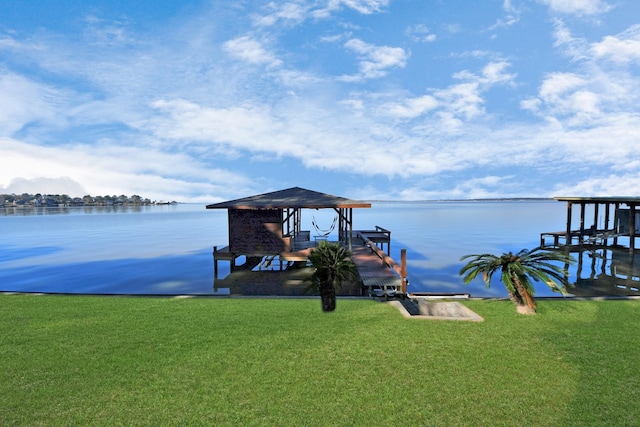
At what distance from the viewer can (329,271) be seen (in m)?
8.21

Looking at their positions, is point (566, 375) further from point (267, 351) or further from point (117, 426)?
point (117, 426)

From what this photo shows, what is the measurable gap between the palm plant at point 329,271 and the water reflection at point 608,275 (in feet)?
48.9

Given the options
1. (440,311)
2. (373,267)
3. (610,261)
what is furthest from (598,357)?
(610,261)

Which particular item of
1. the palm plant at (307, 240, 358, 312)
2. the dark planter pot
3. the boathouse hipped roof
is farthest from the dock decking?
the dark planter pot

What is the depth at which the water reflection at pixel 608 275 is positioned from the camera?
17203 millimetres

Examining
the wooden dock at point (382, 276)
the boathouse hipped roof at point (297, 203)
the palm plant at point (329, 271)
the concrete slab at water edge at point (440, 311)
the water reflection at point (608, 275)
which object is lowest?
the water reflection at point (608, 275)

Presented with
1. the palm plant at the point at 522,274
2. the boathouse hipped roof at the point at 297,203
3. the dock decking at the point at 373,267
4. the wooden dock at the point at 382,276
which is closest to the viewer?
the palm plant at the point at 522,274

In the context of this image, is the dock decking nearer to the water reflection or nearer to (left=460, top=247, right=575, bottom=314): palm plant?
(left=460, top=247, right=575, bottom=314): palm plant

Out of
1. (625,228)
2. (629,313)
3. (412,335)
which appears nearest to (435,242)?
(625,228)

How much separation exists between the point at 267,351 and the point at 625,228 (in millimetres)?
34308

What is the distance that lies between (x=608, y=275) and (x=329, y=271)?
22.5m

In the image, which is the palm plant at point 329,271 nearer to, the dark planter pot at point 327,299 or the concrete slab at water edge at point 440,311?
the dark planter pot at point 327,299

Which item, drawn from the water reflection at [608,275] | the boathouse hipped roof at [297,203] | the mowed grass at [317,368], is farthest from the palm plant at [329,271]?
the water reflection at [608,275]

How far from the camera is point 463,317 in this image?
6.89 meters
